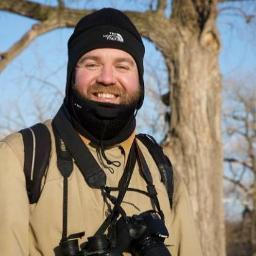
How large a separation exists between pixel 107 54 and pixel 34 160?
1.86ft

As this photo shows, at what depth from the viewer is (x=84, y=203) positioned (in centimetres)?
228

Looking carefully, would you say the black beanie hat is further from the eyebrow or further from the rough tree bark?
the rough tree bark

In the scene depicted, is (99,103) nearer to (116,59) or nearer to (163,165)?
(116,59)

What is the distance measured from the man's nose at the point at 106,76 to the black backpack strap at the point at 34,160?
1.08ft

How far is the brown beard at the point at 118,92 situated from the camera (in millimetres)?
2412

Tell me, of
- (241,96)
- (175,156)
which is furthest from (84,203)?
(241,96)

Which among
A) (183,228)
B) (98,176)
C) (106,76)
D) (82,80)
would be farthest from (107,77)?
(183,228)

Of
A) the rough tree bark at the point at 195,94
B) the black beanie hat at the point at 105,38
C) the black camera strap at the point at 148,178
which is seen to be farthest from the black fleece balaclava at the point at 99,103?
the rough tree bark at the point at 195,94

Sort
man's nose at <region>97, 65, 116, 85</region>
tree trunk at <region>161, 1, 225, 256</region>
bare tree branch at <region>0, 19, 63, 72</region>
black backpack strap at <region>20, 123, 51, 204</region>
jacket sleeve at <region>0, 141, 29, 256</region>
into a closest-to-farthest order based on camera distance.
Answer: jacket sleeve at <region>0, 141, 29, 256</region> < black backpack strap at <region>20, 123, 51, 204</region> < man's nose at <region>97, 65, 116, 85</region> < tree trunk at <region>161, 1, 225, 256</region> < bare tree branch at <region>0, 19, 63, 72</region>

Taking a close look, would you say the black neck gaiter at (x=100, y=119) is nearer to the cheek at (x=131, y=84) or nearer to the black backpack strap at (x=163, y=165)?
the cheek at (x=131, y=84)

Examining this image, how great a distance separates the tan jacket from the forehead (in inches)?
13.6

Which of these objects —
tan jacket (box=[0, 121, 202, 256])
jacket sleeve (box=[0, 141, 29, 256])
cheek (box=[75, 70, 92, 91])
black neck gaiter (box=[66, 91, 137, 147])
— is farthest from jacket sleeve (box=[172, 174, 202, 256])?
jacket sleeve (box=[0, 141, 29, 256])

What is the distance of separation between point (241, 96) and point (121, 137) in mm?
29053

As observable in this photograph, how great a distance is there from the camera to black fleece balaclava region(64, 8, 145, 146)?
2412 mm
